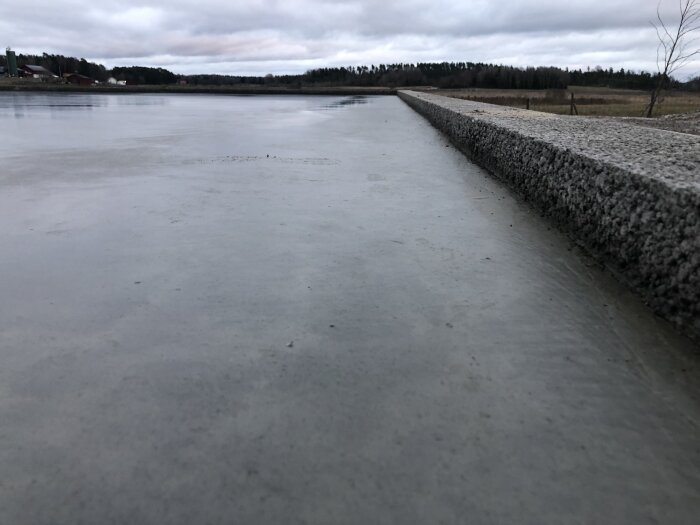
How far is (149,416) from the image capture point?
1645 millimetres

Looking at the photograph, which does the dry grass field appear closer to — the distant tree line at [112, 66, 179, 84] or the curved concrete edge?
the curved concrete edge

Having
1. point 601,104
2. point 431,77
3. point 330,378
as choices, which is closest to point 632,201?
point 330,378

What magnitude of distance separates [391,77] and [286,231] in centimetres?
10743

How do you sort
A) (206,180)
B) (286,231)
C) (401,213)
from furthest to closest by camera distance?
1. (206,180)
2. (401,213)
3. (286,231)

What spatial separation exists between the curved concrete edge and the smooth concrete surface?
0.14m

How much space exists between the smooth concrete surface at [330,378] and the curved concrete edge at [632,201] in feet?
0.47

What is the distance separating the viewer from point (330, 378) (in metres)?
1.87

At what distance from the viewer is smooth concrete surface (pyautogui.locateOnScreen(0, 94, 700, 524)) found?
1346 millimetres

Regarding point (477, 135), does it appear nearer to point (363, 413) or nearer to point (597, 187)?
point (597, 187)

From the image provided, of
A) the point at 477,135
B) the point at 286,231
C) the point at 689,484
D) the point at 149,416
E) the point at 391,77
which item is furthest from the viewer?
the point at 391,77

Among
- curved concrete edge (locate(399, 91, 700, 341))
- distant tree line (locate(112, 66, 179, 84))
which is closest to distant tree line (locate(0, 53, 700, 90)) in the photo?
distant tree line (locate(112, 66, 179, 84))

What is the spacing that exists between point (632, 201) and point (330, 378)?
1.90 meters

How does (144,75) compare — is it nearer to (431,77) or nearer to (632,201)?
(431,77)

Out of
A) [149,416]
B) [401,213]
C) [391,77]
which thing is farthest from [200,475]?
[391,77]
